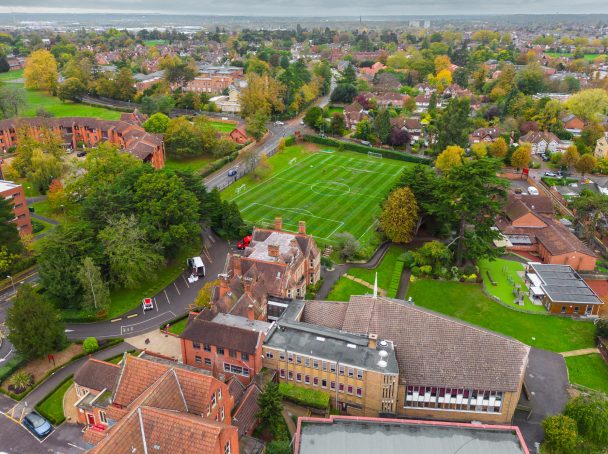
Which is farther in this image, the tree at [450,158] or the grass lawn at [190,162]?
the grass lawn at [190,162]

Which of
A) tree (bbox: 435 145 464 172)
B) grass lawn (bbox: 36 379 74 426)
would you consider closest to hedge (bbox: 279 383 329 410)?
grass lawn (bbox: 36 379 74 426)

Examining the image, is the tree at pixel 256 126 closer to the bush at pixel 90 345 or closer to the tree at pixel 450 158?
the tree at pixel 450 158

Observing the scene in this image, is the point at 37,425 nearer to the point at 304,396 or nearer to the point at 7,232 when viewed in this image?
the point at 304,396

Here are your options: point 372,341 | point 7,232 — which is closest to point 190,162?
point 7,232

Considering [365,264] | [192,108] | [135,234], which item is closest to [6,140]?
[192,108]

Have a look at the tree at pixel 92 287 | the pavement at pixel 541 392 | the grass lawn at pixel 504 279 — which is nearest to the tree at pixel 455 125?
the grass lawn at pixel 504 279

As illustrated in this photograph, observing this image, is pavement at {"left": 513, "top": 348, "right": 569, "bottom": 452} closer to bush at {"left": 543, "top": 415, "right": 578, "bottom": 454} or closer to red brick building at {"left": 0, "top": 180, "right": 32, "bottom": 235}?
bush at {"left": 543, "top": 415, "right": 578, "bottom": 454}
